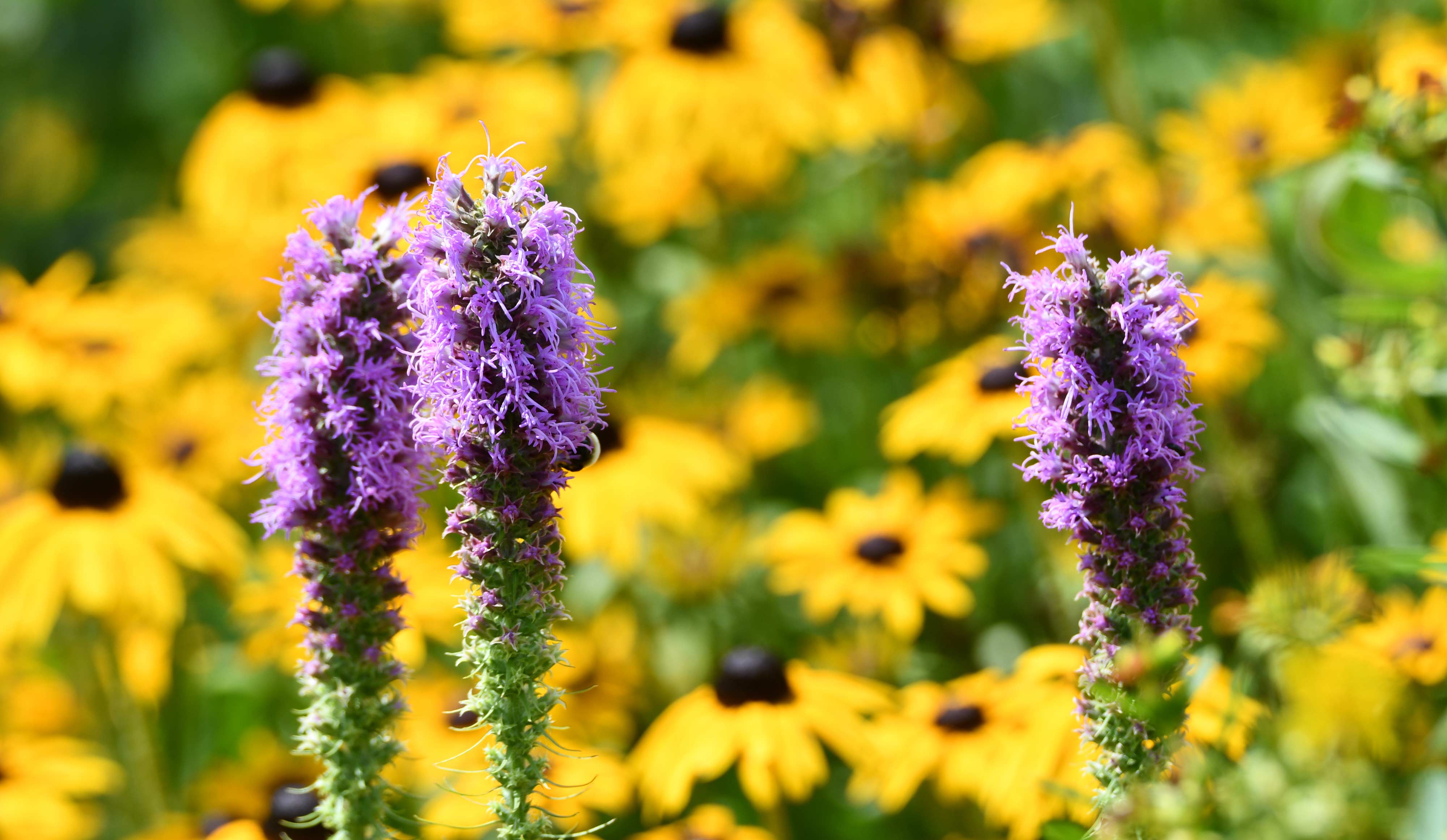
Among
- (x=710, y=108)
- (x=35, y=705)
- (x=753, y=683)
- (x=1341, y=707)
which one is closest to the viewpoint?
(x=1341, y=707)

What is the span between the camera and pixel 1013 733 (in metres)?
3.54

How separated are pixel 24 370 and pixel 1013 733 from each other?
3990mm

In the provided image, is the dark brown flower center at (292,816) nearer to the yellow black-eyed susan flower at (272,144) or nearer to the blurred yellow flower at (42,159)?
the yellow black-eyed susan flower at (272,144)

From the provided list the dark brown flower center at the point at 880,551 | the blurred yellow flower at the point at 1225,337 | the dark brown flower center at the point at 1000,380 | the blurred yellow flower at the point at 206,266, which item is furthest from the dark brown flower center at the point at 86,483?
the blurred yellow flower at the point at 1225,337

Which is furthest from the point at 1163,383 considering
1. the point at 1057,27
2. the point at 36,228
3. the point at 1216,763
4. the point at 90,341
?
the point at 36,228

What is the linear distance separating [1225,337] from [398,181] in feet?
9.99

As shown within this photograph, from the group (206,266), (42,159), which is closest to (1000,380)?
(206,266)

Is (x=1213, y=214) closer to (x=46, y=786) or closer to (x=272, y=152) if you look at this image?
(x=272, y=152)

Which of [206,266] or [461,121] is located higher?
[206,266]

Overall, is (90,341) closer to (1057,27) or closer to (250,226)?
(250,226)

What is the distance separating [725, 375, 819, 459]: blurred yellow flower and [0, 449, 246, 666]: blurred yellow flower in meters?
2.14

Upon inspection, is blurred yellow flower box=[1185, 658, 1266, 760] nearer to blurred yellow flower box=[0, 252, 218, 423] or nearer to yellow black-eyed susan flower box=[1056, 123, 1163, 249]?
yellow black-eyed susan flower box=[1056, 123, 1163, 249]

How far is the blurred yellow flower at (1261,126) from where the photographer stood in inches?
219

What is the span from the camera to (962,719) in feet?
12.1
